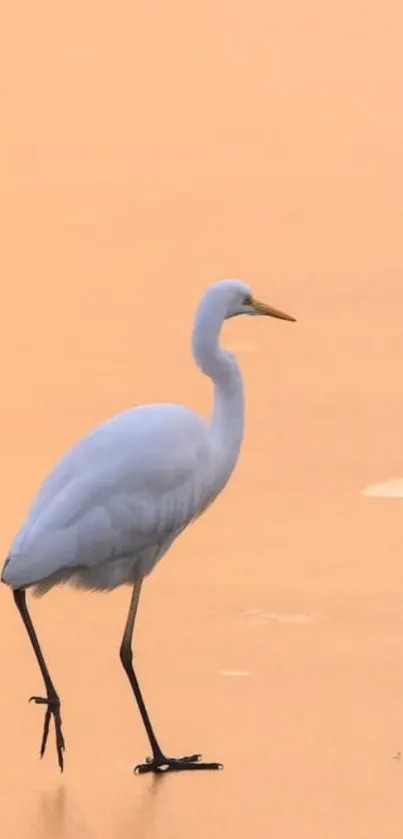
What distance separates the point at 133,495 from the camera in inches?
184

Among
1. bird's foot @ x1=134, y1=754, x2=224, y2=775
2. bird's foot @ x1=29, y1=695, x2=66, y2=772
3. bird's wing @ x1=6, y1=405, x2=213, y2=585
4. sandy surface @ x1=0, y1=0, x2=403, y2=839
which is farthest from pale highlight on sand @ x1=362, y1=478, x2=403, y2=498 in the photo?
bird's foot @ x1=29, y1=695, x2=66, y2=772

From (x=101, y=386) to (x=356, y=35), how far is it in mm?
4369

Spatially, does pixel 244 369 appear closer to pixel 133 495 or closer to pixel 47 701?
pixel 133 495

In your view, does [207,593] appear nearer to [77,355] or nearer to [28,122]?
[77,355]

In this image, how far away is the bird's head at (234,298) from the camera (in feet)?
16.1

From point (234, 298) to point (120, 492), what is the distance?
0.52m

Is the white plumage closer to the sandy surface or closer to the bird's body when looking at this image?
the bird's body

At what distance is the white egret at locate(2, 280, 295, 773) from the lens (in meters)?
4.49

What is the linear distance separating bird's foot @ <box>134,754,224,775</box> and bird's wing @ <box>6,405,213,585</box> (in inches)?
15.2

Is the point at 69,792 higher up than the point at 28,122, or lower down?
lower down

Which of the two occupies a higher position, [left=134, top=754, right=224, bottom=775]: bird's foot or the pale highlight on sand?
the pale highlight on sand

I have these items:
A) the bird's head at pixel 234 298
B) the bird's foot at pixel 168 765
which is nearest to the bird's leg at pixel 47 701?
the bird's foot at pixel 168 765

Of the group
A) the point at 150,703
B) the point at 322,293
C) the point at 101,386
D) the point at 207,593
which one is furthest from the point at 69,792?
the point at 322,293

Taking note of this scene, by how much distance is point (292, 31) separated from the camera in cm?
1121
